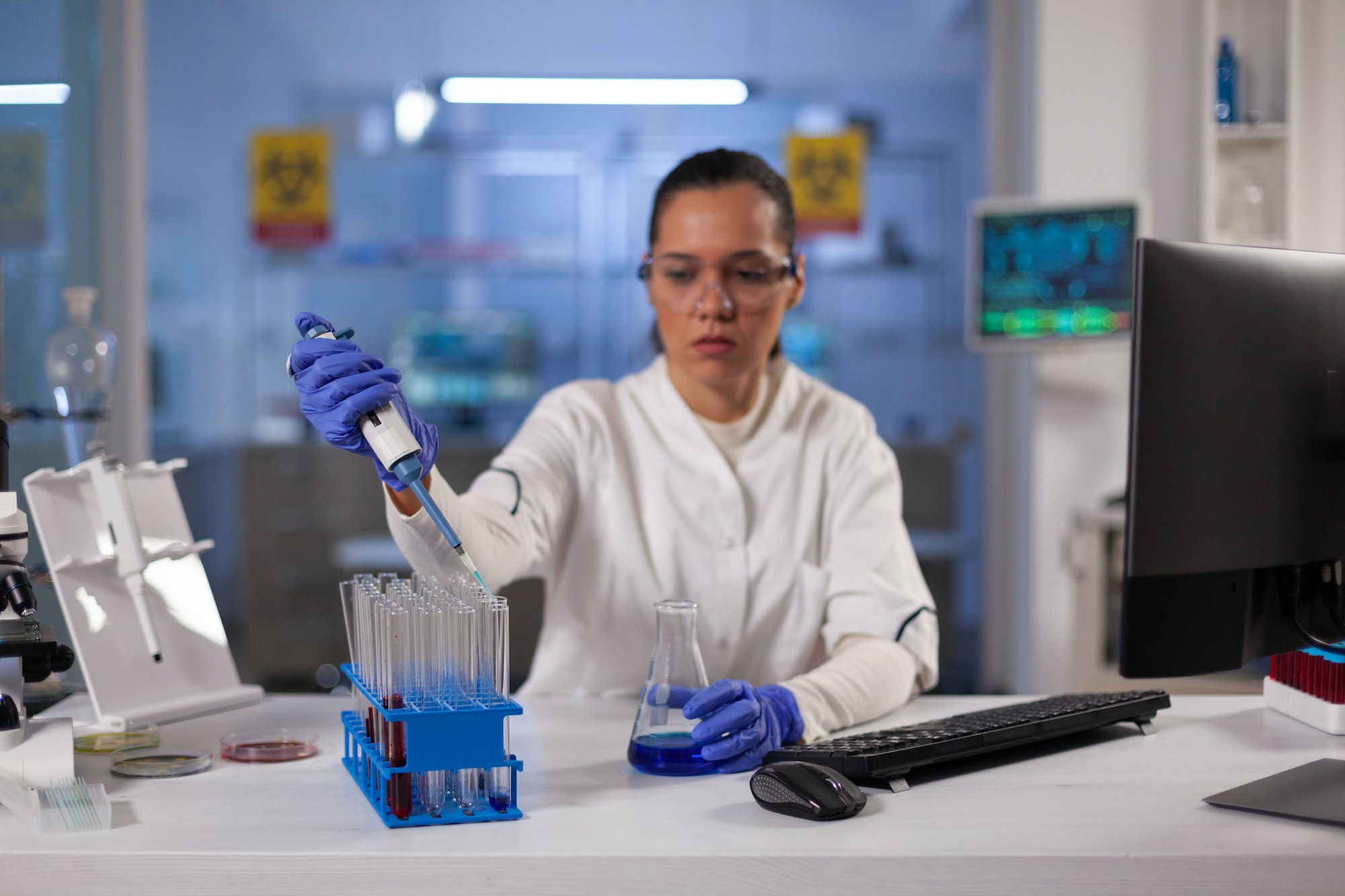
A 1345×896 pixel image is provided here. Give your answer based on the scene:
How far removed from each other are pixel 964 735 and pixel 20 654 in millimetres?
879

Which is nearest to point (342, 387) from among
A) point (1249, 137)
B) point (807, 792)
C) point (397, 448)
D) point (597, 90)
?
point (397, 448)

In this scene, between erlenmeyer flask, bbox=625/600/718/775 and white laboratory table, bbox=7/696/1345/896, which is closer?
white laboratory table, bbox=7/696/1345/896

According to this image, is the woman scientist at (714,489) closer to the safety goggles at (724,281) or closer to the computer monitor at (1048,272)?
the safety goggles at (724,281)

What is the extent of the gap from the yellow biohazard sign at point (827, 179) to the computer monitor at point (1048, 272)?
125 cm

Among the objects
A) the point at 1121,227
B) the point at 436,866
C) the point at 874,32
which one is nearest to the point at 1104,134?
the point at 1121,227

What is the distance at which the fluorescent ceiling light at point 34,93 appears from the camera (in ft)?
6.85

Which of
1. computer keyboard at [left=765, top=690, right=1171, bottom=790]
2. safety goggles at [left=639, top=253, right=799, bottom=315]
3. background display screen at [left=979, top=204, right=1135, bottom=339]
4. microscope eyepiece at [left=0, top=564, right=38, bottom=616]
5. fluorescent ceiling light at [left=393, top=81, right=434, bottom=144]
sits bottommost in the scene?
computer keyboard at [left=765, top=690, right=1171, bottom=790]

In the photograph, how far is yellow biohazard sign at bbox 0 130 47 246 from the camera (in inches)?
84.0

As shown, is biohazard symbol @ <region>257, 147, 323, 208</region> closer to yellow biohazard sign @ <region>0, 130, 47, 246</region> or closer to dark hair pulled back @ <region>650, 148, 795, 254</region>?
yellow biohazard sign @ <region>0, 130, 47, 246</region>

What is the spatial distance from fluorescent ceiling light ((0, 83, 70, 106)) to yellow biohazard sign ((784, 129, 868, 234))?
2.64 meters

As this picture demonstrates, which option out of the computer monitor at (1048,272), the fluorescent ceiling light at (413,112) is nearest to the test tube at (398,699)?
the computer monitor at (1048,272)

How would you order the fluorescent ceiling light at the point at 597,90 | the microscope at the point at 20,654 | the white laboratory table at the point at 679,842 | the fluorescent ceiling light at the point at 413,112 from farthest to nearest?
the fluorescent ceiling light at the point at 413,112
the fluorescent ceiling light at the point at 597,90
the microscope at the point at 20,654
the white laboratory table at the point at 679,842

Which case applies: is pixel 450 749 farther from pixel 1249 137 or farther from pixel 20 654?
pixel 1249 137

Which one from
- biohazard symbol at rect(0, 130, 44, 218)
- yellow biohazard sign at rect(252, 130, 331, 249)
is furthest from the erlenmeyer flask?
yellow biohazard sign at rect(252, 130, 331, 249)
